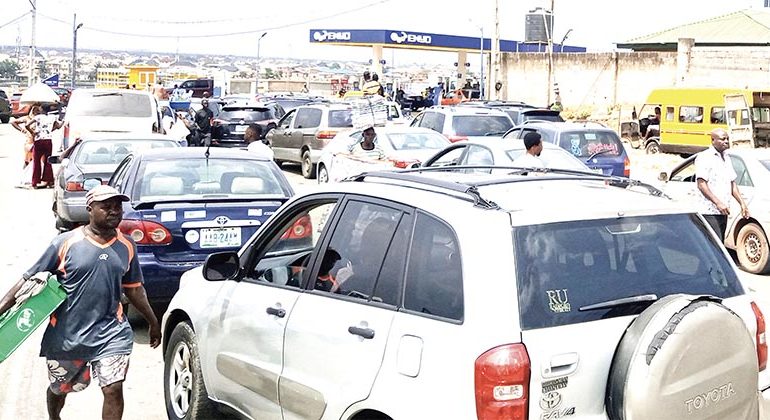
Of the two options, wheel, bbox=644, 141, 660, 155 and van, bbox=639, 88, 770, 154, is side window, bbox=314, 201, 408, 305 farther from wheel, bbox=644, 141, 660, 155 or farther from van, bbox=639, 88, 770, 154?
wheel, bbox=644, 141, 660, 155

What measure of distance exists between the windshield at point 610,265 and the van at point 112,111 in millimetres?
17768

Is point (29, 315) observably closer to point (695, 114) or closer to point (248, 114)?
point (248, 114)

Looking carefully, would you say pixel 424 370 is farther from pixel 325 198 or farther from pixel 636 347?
pixel 325 198

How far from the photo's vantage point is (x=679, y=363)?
372cm

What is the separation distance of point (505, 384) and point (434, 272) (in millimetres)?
668

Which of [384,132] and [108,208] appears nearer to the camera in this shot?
[108,208]

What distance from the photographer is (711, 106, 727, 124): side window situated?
2741 cm

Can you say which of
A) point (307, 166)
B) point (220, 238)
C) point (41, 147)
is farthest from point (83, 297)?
point (307, 166)

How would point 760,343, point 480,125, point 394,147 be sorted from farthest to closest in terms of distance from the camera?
point 480,125
point 394,147
point 760,343

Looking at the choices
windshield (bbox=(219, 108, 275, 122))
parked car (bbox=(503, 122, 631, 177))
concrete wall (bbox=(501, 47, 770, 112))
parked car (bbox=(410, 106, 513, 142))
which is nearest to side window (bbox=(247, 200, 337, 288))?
parked car (bbox=(503, 122, 631, 177))

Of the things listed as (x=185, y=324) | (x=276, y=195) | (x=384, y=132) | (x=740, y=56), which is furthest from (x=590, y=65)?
(x=185, y=324)

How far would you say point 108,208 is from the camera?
17.3ft

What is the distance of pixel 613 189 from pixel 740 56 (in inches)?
1331

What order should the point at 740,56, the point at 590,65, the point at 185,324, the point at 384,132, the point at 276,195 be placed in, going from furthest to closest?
the point at 590,65 < the point at 740,56 < the point at 384,132 < the point at 276,195 < the point at 185,324
